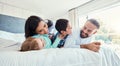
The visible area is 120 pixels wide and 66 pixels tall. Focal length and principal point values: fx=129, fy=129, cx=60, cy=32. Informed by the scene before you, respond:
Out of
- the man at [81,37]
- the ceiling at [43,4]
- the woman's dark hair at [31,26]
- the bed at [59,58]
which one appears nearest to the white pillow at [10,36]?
the ceiling at [43,4]

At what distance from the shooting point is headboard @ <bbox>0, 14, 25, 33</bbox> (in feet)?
6.52

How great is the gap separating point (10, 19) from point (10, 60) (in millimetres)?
1685

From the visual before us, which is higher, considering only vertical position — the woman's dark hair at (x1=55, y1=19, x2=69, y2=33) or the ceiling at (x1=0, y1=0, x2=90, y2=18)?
the ceiling at (x1=0, y1=0, x2=90, y2=18)

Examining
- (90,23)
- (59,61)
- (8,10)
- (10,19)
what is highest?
(8,10)

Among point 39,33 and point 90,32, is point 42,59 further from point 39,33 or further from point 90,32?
point 90,32

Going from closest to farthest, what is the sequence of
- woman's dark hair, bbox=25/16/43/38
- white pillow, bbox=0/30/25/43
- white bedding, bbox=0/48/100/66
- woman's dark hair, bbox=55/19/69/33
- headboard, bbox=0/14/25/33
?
white bedding, bbox=0/48/100/66, woman's dark hair, bbox=25/16/43/38, woman's dark hair, bbox=55/19/69/33, white pillow, bbox=0/30/25/43, headboard, bbox=0/14/25/33

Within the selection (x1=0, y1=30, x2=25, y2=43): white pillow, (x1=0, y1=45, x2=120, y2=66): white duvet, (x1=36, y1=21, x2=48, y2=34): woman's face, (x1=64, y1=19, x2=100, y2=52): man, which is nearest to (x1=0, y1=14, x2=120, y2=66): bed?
(x1=0, y1=45, x2=120, y2=66): white duvet

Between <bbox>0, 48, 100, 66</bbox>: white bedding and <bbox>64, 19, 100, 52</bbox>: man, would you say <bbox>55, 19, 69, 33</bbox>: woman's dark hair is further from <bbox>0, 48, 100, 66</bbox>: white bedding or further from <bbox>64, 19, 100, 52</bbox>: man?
<bbox>0, 48, 100, 66</bbox>: white bedding

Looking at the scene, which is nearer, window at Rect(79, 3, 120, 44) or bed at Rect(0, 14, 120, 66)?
bed at Rect(0, 14, 120, 66)

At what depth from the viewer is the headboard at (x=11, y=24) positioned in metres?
1.99

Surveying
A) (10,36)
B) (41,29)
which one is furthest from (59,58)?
(10,36)

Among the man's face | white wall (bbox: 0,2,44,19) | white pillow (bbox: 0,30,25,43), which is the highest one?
white wall (bbox: 0,2,44,19)

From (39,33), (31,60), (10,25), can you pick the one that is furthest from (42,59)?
(10,25)

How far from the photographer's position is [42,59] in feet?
2.00
